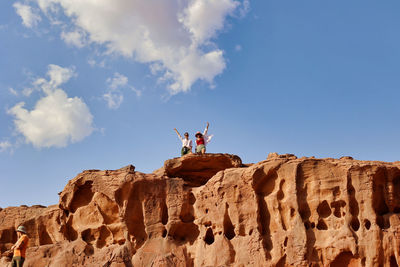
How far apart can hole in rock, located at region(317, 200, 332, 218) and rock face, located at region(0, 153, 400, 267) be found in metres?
0.04

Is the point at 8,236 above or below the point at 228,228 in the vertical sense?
above

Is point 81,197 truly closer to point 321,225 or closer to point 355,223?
point 321,225

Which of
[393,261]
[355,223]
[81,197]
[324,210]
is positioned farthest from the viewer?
[81,197]

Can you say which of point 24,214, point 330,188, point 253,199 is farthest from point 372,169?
point 24,214

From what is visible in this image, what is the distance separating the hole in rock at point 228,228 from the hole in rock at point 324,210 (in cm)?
359

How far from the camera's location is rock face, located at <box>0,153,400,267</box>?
1941 cm

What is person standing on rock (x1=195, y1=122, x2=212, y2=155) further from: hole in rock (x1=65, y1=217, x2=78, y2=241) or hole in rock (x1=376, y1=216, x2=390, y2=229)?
hole in rock (x1=376, y1=216, x2=390, y2=229)

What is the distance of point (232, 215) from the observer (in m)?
21.2

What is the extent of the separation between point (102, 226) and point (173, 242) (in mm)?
3814

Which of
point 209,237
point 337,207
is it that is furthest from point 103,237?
point 337,207

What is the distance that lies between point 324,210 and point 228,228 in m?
3.96

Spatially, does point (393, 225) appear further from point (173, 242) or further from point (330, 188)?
point (173, 242)

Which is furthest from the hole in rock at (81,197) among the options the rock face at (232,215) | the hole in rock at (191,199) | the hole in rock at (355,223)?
the hole in rock at (355,223)

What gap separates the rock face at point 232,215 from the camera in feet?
63.7
